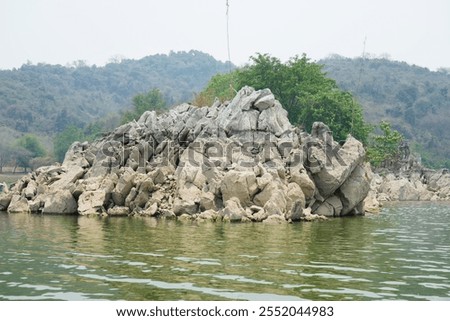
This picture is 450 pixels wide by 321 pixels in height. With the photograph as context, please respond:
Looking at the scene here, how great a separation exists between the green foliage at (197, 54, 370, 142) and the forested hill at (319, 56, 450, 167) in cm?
5741

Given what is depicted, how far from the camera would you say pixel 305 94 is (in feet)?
189

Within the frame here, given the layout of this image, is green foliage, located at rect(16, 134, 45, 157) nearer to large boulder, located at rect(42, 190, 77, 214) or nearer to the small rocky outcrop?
the small rocky outcrop

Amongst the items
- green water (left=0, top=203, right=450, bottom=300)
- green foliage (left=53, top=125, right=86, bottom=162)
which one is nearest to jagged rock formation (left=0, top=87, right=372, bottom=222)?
green water (left=0, top=203, right=450, bottom=300)

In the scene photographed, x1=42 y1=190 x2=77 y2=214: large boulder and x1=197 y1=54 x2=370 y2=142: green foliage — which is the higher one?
x1=197 y1=54 x2=370 y2=142: green foliage

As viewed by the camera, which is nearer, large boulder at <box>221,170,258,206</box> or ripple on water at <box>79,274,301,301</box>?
ripple on water at <box>79,274,301,301</box>

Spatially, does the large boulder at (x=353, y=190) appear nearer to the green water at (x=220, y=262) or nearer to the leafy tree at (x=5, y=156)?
the green water at (x=220, y=262)

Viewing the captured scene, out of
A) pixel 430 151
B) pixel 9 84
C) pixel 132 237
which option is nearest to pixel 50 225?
pixel 132 237

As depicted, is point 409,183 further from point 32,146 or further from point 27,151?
point 32,146

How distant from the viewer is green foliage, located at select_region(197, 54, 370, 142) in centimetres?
5628

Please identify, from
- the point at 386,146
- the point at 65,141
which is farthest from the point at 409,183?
the point at 65,141

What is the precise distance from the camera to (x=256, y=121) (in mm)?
33094

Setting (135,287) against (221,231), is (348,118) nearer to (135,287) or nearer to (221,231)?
(221,231)

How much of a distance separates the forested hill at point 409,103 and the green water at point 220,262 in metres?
96.1

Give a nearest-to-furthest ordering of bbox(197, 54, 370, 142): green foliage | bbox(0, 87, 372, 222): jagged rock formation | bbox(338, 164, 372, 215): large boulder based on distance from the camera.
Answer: bbox(0, 87, 372, 222): jagged rock formation → bbox(338, 164, 372, 215): large boulder → bbox(197, 54, 370, 142): green foliage
